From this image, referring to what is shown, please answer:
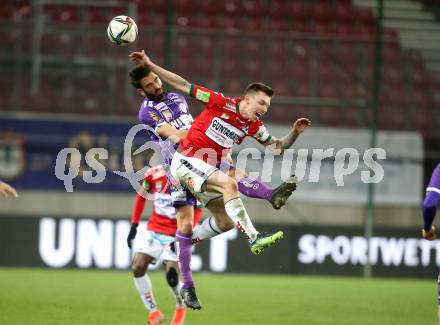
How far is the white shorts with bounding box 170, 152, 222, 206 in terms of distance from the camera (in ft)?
28.0

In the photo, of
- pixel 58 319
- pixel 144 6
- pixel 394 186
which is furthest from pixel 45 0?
pixel 58 319

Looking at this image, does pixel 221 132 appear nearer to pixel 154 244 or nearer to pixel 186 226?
pixel 186 226

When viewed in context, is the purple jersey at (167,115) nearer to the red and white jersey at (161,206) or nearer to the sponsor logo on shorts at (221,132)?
the red and white jersey at (161,206)

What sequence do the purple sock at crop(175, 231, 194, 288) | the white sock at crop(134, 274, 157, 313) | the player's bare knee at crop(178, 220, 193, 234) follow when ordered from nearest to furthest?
1. the purple sock at crop(175, 231, 194, 288)
2. the player's bare knee at crop(178, 220, 193, 234)
3. the white sock at crop(134, 274, 157, 313)

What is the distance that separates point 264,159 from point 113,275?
11.0 ft

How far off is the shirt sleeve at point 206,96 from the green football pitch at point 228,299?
7.94 ft

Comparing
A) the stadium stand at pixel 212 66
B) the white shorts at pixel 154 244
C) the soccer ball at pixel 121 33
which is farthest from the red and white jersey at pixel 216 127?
the stadium stand at pixel 212 66

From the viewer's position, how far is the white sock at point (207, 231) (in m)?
9.11

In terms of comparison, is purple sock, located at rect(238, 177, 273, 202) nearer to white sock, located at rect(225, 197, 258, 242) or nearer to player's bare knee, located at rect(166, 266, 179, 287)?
white sock, located at rect(225, 197, 258, 242)

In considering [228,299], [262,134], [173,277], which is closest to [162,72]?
[262,134]

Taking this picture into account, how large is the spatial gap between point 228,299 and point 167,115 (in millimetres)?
3676

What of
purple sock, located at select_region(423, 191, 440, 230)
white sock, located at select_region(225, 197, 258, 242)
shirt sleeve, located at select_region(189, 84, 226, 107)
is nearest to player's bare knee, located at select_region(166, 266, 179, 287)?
white sock, located at select_region(225, 197, 258, 242)

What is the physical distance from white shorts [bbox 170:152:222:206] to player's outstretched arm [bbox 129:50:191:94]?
0.71m

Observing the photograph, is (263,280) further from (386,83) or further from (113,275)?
(386,83)
